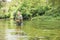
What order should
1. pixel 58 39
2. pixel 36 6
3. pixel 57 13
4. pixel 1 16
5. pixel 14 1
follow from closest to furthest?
pixel 58 39
pixel 57 13
pixel 36 6
pixel 1 16
pixel 14 1

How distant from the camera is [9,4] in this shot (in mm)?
50938

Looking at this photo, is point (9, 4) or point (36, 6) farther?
point (9, 4)

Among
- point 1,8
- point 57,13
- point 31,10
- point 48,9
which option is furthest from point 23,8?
point 1,8

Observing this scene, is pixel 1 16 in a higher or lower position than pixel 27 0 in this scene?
lower

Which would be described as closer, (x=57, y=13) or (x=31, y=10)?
(x=57, y=13)

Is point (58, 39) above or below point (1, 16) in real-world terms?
above

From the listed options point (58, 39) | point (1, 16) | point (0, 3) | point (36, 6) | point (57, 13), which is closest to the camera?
point (58, 39)

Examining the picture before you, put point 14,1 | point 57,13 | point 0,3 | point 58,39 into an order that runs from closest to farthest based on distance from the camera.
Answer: point 58,39, point 57,13, point 14,1, point 0,3

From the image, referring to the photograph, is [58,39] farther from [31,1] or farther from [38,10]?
[31,1]

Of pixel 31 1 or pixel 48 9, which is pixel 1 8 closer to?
pixel 31 1

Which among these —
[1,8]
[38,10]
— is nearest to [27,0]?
[38,10]

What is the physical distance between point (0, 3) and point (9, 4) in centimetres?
493

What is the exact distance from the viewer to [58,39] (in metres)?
12.5

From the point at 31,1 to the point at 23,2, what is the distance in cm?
161
